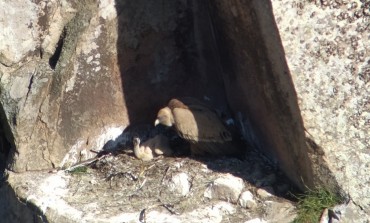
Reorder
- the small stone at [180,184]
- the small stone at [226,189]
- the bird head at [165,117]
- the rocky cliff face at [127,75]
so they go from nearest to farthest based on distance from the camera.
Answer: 1. the rocky cliff face at [127,75]
2. the small stone at [226,189]
3. the small stone at [180,184]
4. the bird head at [165,117]

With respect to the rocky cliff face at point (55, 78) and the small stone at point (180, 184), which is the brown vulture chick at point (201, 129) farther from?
the rocky cliff face at point (55, 78)

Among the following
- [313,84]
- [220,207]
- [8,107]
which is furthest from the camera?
[8,107]

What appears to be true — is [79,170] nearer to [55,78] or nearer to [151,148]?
[151,148]

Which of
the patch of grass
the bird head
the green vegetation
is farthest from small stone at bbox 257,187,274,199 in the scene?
the green vegetation

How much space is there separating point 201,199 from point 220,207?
132 mm

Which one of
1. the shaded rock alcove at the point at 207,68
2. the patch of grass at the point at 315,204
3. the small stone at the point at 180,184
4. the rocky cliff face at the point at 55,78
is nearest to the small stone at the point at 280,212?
the patch of grass at the point at 315,204

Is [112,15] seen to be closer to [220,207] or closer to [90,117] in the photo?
[90,117]

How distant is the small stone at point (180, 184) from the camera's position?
5195 mm

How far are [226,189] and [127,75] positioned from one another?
1.06m

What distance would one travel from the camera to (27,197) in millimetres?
5336

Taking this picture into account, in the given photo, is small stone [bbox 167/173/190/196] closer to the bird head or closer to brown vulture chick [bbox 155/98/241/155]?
brown vulture chick [bbox 155/98/241/155]

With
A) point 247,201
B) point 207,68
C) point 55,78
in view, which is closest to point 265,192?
point 247,201

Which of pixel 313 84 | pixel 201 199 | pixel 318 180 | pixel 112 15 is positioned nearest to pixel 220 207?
pixel 201 199

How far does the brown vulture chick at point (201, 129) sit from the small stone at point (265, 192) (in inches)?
16.7
